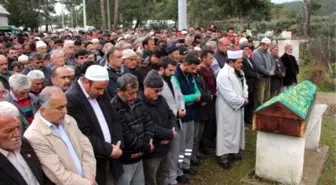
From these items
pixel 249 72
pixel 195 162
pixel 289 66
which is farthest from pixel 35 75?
pixel 289 66

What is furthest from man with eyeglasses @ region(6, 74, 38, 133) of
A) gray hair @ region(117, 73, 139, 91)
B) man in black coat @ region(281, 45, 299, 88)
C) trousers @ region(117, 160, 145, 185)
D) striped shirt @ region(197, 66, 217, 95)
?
man in black coat @ region(281, 45, 299, 88)

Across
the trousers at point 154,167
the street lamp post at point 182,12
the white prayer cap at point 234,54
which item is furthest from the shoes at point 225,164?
the street lamp post at point 182,12

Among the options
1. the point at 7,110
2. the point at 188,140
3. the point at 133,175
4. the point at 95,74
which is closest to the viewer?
the point at 7,110

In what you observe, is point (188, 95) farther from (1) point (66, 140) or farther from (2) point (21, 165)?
(2) point (21, 165)

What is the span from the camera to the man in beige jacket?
9.14ft

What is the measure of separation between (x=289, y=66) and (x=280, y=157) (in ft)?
13.6

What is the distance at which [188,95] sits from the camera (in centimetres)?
509

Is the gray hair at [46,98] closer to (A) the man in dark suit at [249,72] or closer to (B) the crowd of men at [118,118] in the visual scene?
(B) the crowd of men at [118,118]

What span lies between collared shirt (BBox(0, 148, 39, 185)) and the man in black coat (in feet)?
23.6

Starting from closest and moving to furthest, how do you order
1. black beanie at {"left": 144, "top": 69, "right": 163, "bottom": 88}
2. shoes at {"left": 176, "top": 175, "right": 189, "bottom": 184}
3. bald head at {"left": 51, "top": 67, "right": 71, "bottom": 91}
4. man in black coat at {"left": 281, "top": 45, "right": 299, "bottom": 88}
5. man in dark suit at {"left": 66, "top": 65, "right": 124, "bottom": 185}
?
man in dark suit at {"left": 66, "top": 65, "right": 124, "bottom": 185}
black beanie at {"left": 144, "top": 69, "right": 163, "bottom": 88}
bald head at {"left": 51, "top": 67, "right": 71, "bottom": 91}
shoes at {"left": 176, "top": 175, "right": 189, "bottom": 184}
man in black coat at {"left": 281, "top": 45, "right": 299, "bottom": 88}

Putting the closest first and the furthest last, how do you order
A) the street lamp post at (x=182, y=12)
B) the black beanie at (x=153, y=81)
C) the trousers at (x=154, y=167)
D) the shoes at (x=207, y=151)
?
the black beanie at (x=153, y=81) < the trousers at (x=154, y=167) < the shoes at (x=207, y=151) < the street lamp post at (x=182, y=12)

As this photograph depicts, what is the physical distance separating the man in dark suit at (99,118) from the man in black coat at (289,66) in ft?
19.9

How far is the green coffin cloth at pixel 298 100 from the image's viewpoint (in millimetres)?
4828

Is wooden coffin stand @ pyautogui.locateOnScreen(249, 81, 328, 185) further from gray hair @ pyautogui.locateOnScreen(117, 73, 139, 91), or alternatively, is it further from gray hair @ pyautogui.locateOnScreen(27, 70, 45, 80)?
gray hair @ pyautogui.locateOnScreen(27, 70, 45, 80)
